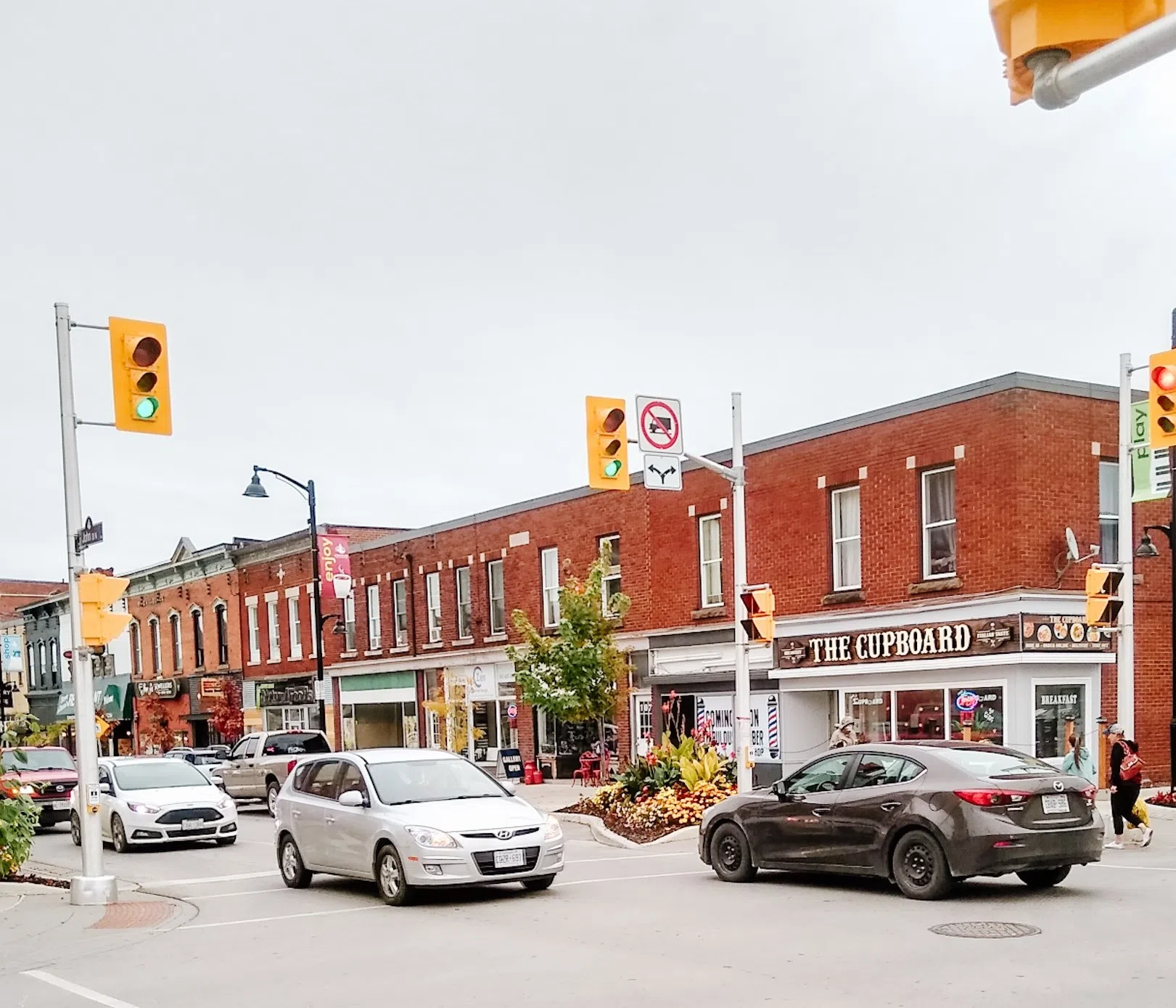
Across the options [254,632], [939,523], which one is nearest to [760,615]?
[939,523]

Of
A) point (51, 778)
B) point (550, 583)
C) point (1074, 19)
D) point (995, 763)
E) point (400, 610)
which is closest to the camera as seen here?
point (1074, 19)

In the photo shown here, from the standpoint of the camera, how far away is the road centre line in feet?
31.1

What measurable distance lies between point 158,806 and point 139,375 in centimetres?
1144

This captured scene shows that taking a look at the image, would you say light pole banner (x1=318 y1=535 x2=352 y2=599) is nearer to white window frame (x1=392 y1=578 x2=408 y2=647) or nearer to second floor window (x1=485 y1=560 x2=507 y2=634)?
white window frame (x1=392 y1=578 x2=408 y2=647)

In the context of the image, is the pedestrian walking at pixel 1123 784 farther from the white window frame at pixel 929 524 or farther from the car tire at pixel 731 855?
the white window frame at pixel 929 524

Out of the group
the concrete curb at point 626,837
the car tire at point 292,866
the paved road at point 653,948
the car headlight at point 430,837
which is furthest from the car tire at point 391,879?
the concrete curb at point 626,837

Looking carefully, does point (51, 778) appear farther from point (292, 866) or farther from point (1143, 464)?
point (1143, 464)

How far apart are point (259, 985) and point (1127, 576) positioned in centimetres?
1353

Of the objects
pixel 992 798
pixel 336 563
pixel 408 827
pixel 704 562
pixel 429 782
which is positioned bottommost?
pixel 408 827

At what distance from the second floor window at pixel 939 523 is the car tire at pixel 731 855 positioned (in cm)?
1096

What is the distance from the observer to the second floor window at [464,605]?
39.3 metres

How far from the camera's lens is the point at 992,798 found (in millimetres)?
12305

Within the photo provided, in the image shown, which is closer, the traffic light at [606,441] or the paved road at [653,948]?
the paved road at [653,948]

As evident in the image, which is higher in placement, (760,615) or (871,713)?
(760,615)
